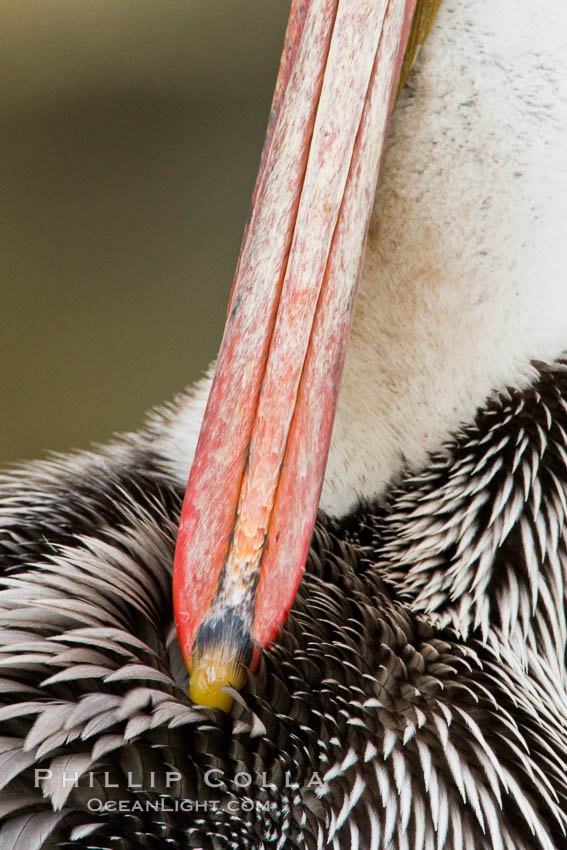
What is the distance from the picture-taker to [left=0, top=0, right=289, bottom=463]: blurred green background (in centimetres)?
224

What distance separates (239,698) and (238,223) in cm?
175

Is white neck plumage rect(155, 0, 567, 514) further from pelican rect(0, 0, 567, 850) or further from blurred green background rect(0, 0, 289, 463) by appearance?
blurred green background rect(0, 0, 289, 463)

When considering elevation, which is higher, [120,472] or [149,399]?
[120,472]

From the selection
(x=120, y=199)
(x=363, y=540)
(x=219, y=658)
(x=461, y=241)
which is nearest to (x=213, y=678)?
(x=219, y=658)

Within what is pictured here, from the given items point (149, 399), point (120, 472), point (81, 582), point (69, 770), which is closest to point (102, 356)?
point (149, 399)

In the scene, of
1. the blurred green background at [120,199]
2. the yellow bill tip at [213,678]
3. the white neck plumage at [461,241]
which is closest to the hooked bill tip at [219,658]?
the yellow bill tip at [213,678]

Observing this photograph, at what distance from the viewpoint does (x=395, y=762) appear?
788mm

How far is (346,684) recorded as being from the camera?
0.83 metres

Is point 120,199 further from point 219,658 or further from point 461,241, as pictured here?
point 219,658

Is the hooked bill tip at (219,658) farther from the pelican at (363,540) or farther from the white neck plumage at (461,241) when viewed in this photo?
the white neck plumage at (461,241)

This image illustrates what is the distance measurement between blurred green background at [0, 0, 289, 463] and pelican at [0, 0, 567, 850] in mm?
1399

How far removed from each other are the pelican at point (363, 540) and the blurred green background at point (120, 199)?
1.40 metres

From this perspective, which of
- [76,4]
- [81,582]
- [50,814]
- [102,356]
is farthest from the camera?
[102,356]

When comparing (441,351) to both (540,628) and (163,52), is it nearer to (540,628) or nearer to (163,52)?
(540,628)
